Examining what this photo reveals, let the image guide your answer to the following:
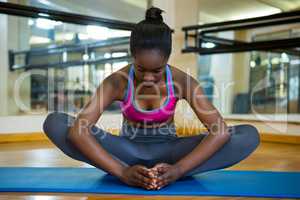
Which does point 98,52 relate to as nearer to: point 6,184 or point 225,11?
point 225,11

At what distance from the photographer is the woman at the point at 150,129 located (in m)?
0.98

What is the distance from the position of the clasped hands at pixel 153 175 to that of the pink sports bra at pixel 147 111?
188mm

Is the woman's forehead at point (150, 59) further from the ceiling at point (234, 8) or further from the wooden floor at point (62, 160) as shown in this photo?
the ceiling at point (234, 8)

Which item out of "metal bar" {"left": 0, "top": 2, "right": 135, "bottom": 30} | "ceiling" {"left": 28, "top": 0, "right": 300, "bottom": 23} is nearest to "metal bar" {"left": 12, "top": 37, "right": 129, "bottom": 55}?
"ceiling" {"left": 28, "top": 0, "right": 300, "bottom": 23}

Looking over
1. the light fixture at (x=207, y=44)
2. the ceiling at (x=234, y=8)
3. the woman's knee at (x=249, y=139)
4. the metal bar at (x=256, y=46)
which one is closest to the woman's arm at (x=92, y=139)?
the woman's knee at (x=249, y=139)

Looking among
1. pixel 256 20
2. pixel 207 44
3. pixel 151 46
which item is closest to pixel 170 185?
pixel 151 46

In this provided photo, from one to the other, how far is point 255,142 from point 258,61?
2.04 m

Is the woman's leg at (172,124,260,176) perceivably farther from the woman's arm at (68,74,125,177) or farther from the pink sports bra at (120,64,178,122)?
the woman's arm at (68,74,125,177)

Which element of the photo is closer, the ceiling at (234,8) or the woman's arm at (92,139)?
the woman's arm at (92,139)

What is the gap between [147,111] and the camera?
3.60 ft

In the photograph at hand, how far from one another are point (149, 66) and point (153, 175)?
0.31 m

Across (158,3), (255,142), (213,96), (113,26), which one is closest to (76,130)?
(255,142)

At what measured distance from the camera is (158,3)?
2574 mm

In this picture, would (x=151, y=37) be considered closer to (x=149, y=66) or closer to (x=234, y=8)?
(x=149, y=66)
